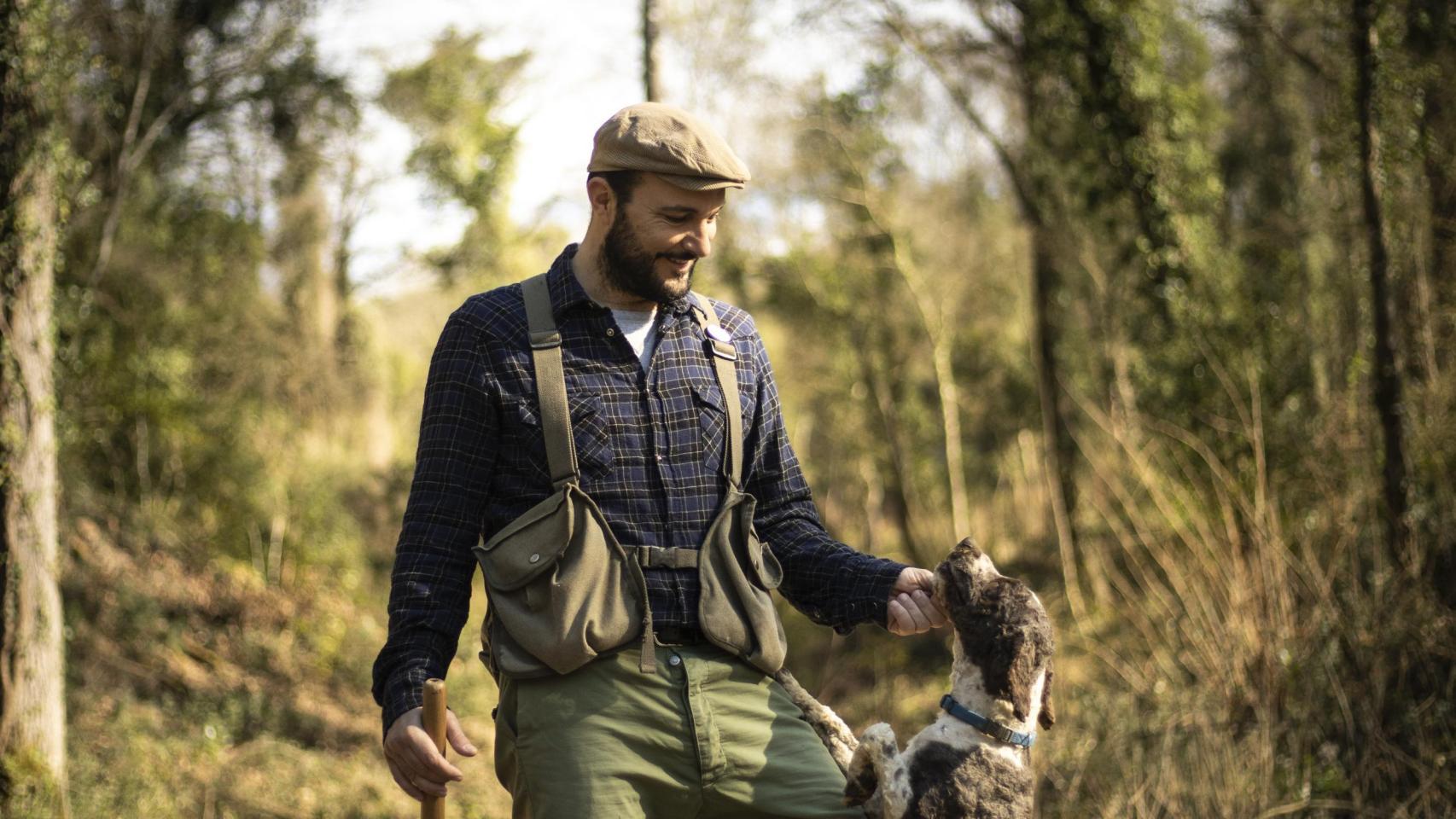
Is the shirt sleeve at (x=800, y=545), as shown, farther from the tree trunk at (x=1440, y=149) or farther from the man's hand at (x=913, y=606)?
the tree trunk at (x=1440, y=149)

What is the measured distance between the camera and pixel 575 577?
2.46 meters

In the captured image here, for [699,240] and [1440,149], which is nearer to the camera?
[699,240]

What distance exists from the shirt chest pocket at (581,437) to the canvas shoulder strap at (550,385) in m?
0.02

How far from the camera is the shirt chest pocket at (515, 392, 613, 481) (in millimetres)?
2586

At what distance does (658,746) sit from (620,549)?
1.29 feet

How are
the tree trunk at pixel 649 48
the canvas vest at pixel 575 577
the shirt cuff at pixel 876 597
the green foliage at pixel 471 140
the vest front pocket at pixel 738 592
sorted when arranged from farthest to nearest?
the green foliage at pixel 471 140, the tree trunk at pixel 649 48, the shirt cuff at pixel 876 597, the vest front pocket at pixel 738 592, the canvas vest at pixel 575 577

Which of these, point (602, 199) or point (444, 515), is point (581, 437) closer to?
point (444, 515)

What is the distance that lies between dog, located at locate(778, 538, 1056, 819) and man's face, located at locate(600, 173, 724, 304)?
0.83 meters

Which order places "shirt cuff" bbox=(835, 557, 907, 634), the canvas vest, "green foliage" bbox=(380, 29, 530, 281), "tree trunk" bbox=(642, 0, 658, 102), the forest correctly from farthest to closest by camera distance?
"green foliage" bbox=(380, 29, 530, 281), "tree trunk" bbox=(642, 0, 658, 102), the forest, "shirt cuff" bbox=(835, 557, 907, 634), the canvas vest

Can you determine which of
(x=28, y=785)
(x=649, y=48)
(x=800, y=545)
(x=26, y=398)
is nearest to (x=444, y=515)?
(x=800, y=545)

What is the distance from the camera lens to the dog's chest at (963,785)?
7.73 ft

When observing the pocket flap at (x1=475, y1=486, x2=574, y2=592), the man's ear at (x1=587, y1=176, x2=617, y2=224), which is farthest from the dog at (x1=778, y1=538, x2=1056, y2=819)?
the man's ear at (x1=587, y1=176, x2=617, y2=224)

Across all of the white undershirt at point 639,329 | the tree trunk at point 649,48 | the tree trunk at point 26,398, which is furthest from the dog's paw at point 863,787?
the tree trunk at point 649,48

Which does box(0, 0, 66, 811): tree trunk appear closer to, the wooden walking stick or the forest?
the forest
